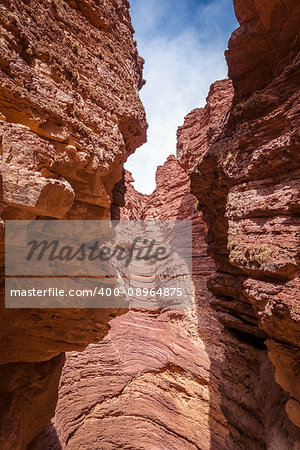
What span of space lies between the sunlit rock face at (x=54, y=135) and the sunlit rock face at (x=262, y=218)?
113 inches

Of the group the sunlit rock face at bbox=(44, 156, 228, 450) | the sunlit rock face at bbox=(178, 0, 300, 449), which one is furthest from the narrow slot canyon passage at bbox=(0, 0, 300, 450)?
the sunlit rock face at bbox=(44, 156, 228, 450)

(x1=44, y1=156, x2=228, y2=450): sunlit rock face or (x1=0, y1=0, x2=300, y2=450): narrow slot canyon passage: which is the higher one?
(x1=0, y1=0, x2=300, y2=450): narrow slot canyon passage

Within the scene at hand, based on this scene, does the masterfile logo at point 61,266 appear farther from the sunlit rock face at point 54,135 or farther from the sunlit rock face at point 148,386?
the sunlit rock face at point 148,386

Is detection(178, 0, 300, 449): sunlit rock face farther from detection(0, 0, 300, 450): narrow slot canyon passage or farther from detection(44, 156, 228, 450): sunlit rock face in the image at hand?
detection(44, 156, 228, 450): sunlit rock face

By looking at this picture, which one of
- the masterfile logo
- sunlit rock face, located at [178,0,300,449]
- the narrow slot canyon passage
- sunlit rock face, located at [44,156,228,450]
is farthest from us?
sunlit rock face, located at [44,156,228,450]

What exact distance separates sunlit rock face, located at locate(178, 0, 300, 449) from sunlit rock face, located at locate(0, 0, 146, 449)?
9.43 feet

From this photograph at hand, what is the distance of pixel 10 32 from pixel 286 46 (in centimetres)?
548

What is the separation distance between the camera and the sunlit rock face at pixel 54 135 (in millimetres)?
3367

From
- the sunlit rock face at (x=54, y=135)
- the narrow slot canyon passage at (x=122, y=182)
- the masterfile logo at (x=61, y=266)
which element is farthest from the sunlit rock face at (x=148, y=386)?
the sunlit rock face at (x=54, y=135)

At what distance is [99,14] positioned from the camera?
18.3 ft

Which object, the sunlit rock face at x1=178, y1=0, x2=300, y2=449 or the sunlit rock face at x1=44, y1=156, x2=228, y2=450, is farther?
the sunlit rock face at x1=44, y1=156, x2=228, y2=450

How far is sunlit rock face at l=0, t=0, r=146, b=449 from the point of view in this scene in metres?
3.37

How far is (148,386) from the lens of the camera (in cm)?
1208

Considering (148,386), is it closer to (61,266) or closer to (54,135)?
(61,266)
